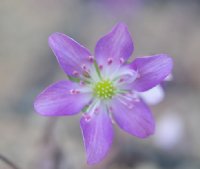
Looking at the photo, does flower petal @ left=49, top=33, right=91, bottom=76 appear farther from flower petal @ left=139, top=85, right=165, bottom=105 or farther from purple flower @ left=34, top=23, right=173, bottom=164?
flower petal @ left=139, top=85, right=165, bottom=105

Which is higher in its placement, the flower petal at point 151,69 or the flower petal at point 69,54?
the flower petal at point 69,54

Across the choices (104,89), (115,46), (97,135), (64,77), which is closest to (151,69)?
(115,46)

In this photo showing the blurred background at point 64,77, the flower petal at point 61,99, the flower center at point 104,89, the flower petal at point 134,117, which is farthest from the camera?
the blurred background at point 64,77

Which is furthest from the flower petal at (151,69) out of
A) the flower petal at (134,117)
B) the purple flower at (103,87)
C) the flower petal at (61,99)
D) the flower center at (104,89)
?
the flower petal at (61,99)

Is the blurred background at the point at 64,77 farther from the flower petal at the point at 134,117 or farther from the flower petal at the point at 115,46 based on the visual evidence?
the flower petal at the point at 115,46

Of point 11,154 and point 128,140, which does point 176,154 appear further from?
point 11,154

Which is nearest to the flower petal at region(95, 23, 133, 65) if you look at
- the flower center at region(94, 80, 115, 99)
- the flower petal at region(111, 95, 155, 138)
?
the flower center at region(94, 80, 115, 99)

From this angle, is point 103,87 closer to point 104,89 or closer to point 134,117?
point 104,89

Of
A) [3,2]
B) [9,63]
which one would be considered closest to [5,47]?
[9,63]
